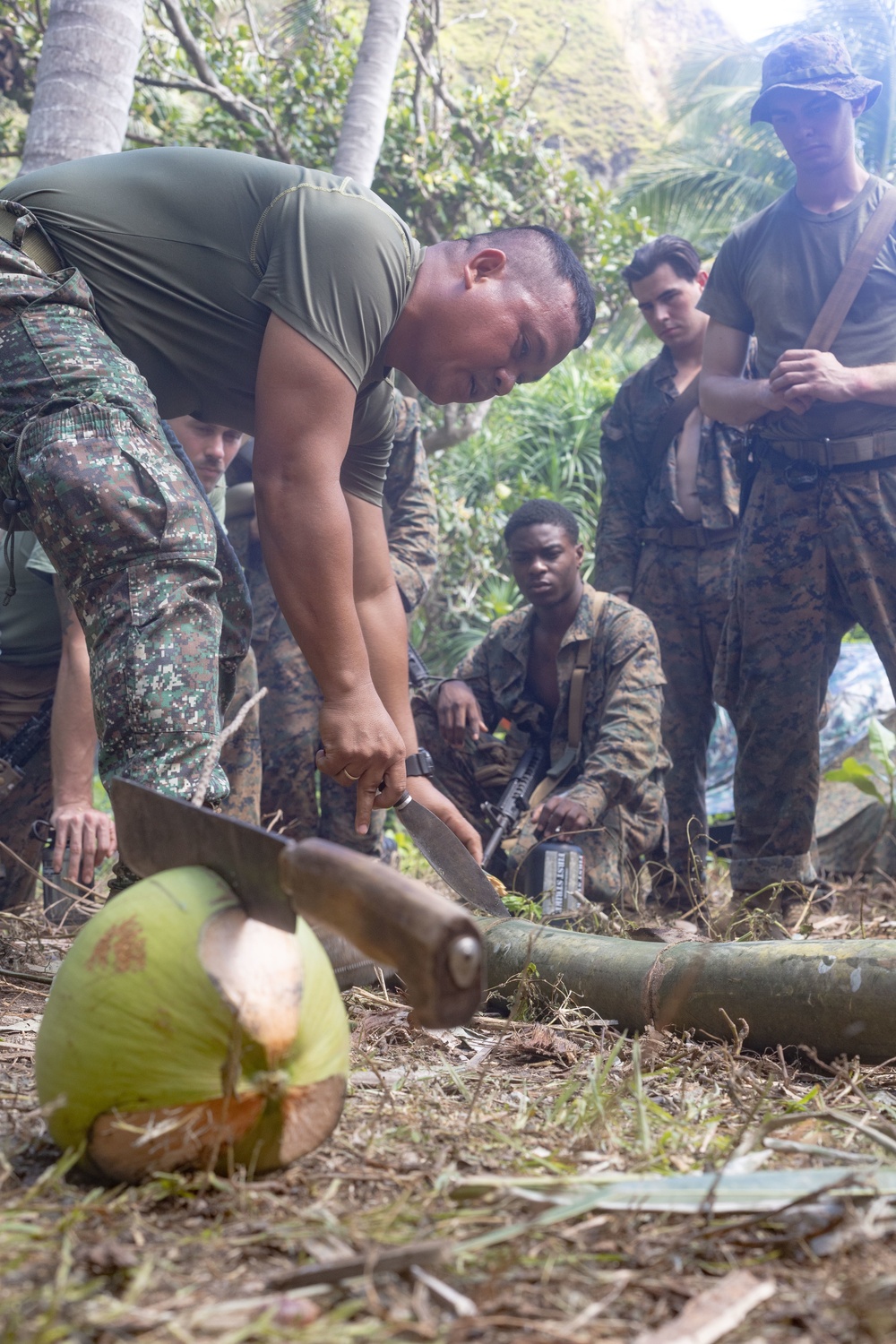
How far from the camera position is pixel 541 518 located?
544 centimetres

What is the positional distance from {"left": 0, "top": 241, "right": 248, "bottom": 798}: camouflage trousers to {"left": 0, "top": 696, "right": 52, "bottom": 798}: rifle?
1.83m

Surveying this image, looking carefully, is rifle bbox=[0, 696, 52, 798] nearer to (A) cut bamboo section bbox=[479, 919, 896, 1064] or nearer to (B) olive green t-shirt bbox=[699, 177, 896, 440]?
(A) cut bamboo section bbox=[479, 919, 896, 1064]

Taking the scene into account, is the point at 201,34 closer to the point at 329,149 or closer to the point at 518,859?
the point at 329,149

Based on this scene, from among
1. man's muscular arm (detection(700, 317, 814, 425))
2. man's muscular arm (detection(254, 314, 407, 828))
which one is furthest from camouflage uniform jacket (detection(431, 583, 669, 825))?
man's muscular arm (detection(254, 314, 407, 828))

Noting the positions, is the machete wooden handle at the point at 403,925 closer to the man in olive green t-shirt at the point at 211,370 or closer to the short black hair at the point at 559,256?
the man in olive green t-shirt at the point at 211,370

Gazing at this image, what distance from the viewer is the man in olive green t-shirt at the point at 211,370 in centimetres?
206

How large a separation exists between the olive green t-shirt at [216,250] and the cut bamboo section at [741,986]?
1.43m

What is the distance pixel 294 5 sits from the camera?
30.3 ft

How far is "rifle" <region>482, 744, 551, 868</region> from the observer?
4863 millimetres

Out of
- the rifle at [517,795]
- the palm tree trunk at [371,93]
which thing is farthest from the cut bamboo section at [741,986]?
the palm tree trunk at [371,93]

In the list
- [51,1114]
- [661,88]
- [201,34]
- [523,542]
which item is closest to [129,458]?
[51,1114]

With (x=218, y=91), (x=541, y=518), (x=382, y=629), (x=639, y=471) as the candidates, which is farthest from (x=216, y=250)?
(x=218, y=91)

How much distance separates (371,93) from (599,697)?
158 inches

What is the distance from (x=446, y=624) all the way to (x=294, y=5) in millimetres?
5721
